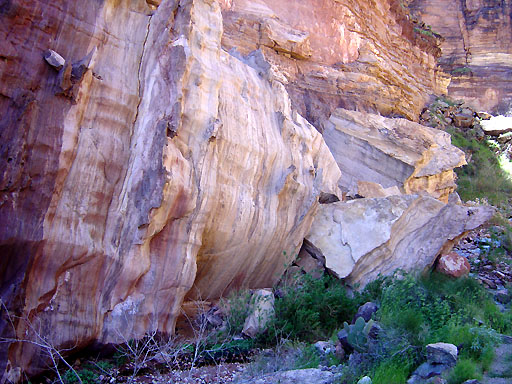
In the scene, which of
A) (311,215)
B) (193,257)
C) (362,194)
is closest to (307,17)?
(362,194)

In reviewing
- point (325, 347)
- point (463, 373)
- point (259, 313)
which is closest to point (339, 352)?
point (325, 347)

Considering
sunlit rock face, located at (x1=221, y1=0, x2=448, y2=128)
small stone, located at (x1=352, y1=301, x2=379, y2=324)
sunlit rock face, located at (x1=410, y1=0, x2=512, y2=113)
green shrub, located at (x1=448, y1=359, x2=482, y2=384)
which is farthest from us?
sunlit rock face, located at (x1=410, y1=0, x2=512, y2=113)

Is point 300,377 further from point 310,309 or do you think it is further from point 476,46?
point 476,46

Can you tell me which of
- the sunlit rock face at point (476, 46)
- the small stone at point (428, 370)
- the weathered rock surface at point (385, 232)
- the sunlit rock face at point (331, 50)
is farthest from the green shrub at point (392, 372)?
the sunlit rock face at point (476, 46)

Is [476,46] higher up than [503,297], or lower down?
higher up

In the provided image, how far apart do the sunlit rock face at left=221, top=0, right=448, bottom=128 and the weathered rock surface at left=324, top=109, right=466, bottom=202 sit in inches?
28.5

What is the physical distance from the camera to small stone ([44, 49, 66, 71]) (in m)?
5.46

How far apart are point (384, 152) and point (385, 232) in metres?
4.42

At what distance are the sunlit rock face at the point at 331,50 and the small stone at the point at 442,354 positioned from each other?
8257mm

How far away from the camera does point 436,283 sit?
808cm

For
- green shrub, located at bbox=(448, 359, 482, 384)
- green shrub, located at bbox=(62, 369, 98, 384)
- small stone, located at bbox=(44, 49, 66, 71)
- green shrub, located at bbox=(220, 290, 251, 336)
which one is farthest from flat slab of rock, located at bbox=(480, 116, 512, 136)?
green shrub, located at bbox=(62, 369, 98, 384)

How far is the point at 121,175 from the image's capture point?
237 inches

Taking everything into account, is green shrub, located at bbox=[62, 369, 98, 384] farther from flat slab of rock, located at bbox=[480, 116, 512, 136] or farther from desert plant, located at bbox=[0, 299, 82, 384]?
flat slab of rock, located at bbox=[480, 116, 512, 136]

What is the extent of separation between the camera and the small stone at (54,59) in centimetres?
546
